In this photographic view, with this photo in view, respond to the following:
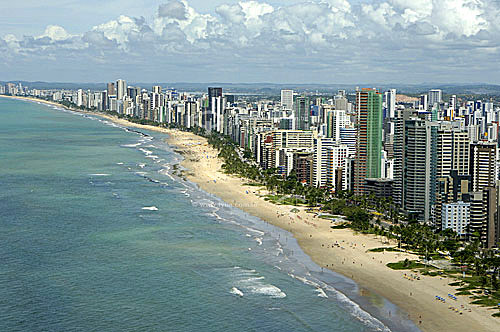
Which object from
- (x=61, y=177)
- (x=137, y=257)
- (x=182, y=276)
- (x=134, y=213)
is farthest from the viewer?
(x=61, y=177)

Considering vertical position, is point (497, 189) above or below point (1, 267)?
above

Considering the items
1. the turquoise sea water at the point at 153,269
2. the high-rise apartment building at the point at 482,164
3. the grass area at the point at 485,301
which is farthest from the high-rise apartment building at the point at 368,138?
the grass area at the point at 485,301

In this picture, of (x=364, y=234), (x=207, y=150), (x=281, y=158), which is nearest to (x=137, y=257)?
(x=364, y=234)

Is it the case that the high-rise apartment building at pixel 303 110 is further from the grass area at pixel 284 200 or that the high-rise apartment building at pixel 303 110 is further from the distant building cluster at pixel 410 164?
the grass area at pixel 284 200

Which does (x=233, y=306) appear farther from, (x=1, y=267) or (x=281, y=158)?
(x=281, y=158)

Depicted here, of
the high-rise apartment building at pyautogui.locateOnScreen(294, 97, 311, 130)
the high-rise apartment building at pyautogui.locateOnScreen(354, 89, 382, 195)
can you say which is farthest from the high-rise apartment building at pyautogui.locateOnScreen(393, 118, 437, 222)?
the high-rise apartment building at pyautogui.locateOnScreen(294, 97, 311, 130)

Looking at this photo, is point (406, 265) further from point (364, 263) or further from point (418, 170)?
point (418, 170)

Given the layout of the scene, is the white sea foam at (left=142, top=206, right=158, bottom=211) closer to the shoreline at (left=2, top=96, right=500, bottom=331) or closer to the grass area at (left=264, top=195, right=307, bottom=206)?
the shoreline at (left=2, top=96, right=500, bottom=331)
